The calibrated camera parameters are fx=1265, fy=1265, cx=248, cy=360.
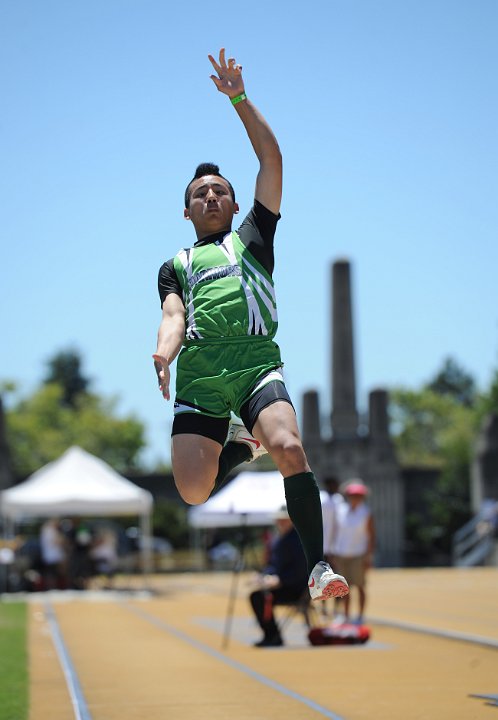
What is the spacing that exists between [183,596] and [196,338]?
20975 mm

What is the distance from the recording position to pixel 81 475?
2730 centimetres

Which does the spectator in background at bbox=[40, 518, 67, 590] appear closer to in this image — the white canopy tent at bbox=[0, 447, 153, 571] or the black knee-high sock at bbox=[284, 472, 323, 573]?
the white canopy tent at bbox=[0, 447, 153, 571]


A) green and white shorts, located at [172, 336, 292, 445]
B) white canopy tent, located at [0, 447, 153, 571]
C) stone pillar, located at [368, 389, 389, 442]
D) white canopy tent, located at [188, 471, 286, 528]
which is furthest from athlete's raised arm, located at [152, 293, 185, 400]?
stone pillar, located at [368, 389, 389, 442]

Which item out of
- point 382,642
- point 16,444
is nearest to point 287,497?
point 382,642

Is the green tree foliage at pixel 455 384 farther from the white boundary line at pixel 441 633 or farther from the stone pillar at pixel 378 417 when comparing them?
the white boundary line at pixel 441 633

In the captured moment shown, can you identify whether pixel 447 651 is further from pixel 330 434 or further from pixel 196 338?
pixel 330 434

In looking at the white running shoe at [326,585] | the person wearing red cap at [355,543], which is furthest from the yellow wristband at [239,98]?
the person wearing red cap at [355,543]

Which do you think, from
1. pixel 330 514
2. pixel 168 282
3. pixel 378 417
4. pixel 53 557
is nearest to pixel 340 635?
pixel 330 514

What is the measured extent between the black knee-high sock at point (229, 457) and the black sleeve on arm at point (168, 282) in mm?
844

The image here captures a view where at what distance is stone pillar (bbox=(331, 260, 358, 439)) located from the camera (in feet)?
170

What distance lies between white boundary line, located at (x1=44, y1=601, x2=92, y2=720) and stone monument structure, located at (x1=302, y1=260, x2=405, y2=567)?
109 ft

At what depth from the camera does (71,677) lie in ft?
32.8

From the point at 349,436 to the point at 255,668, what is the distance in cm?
4137

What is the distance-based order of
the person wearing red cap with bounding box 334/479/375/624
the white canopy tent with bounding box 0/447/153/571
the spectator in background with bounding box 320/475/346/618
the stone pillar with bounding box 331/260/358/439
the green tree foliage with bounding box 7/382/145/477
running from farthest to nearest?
the green tree foliage with bounding box 7/382/145/477
the stone pillar with bounding box 331/260/358/439
the white canopy tent with bounding box 0/447/153/571
the spectator in background with bounding box 320/475/346/618
the person wearing red cap with bounding box 334/479/375/624
